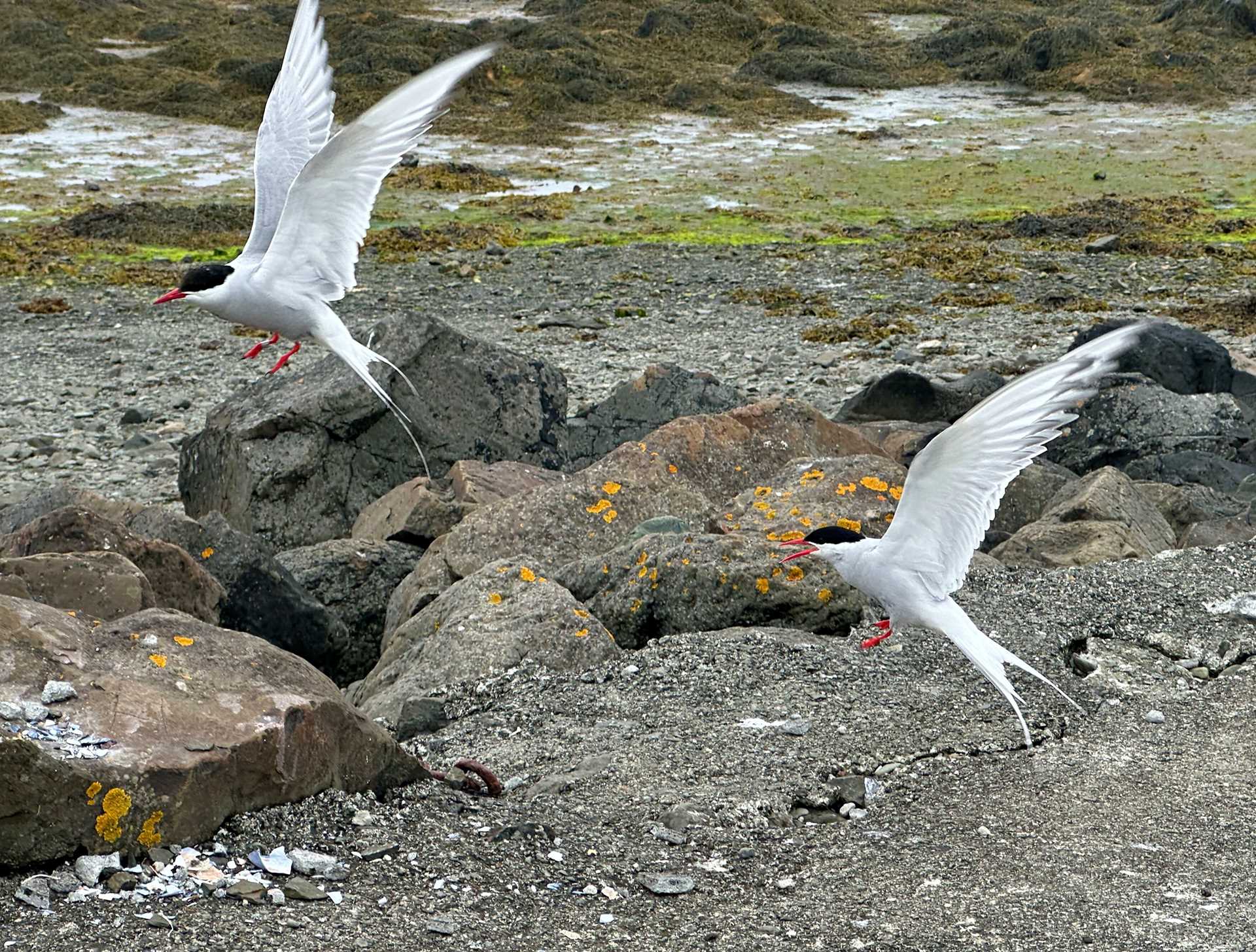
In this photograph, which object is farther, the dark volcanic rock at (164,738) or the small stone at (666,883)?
the small stone at (666,883)

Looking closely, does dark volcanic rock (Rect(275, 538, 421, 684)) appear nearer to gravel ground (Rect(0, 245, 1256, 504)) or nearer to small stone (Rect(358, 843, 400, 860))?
small stone (Rect(358, 843, 400, 860))

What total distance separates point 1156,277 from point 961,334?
336 cm

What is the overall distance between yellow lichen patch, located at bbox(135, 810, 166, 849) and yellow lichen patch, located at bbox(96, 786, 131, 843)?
0.06 metres

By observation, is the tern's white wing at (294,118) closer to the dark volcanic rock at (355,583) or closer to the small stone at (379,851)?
the dark volcanic rock at (355,583)

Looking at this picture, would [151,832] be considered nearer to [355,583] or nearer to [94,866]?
[94,866]

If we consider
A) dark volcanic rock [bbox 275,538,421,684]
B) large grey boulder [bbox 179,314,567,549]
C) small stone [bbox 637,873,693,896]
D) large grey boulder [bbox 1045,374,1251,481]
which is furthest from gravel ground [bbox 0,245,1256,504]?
small stone [bbox 637,873,693,896]

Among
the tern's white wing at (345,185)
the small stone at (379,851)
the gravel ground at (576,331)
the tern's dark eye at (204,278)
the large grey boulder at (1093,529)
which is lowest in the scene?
the gravel ground at (576,331)

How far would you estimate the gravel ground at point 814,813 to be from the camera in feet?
13.1

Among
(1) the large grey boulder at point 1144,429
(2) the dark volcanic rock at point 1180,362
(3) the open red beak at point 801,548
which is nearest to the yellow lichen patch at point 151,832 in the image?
(3) the open red beak at point 801,548

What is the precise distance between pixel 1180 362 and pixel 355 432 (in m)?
5.87

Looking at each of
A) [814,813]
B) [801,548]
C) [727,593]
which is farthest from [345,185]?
[814,813]

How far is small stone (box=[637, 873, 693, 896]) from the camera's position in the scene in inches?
168

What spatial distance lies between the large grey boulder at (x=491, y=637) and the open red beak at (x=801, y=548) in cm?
79

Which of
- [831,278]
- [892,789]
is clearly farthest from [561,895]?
[831,278]
